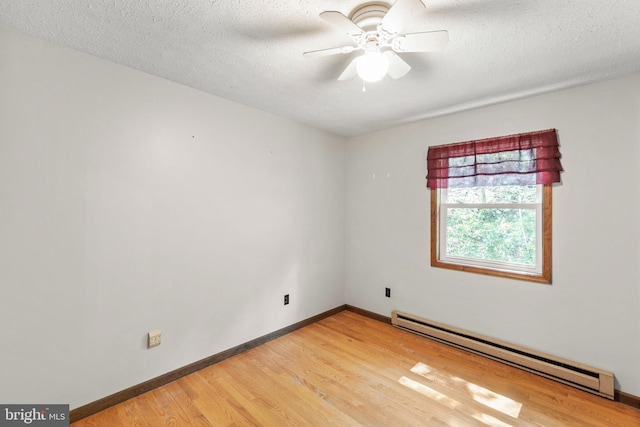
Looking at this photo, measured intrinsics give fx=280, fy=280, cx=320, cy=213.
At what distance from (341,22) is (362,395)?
2.36m

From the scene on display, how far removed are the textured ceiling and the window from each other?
50cm

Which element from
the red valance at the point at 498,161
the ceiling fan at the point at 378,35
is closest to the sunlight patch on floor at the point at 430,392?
the red valance at the point at 498,161

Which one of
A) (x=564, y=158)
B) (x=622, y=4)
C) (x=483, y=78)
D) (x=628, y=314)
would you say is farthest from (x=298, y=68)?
(x=628, y=314)

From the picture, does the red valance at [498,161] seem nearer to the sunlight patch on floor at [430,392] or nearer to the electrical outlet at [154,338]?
the sunlight patch on floor at [430,392]

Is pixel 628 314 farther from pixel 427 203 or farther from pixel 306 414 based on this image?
pixel 306 414

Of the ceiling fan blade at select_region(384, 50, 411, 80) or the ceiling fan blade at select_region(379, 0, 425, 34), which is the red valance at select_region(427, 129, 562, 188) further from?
the ceiling fan blade at select_region(379, 0, 425, 34)

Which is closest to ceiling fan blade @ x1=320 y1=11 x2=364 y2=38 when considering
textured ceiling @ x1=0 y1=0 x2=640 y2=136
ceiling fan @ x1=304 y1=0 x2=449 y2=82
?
ceiling fan @ x1=304 y1=0 x2=449 y2=82

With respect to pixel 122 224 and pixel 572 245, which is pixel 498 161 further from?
pixel 122 224

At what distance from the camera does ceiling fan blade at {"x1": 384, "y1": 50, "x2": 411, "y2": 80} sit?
5.27 feet

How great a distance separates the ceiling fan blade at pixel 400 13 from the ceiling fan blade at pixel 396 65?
0.21 meters

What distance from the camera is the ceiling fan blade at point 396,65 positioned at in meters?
1.61

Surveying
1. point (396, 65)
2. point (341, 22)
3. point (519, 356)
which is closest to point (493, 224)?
point (519, 356)

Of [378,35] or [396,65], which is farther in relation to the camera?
[396,65]

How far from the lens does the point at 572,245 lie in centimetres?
223
